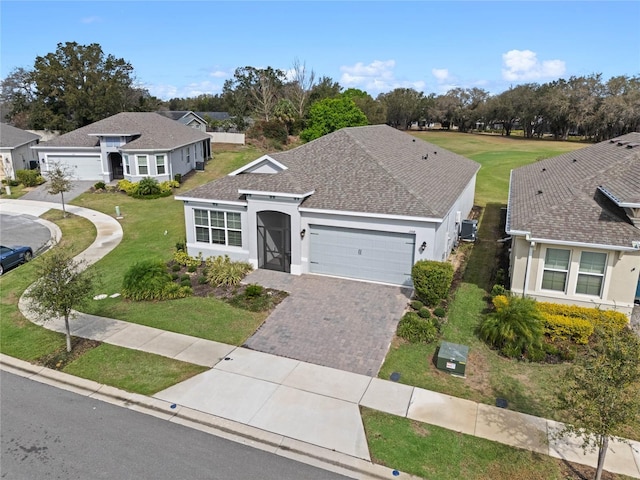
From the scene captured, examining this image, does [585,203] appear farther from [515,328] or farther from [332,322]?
[332,322]

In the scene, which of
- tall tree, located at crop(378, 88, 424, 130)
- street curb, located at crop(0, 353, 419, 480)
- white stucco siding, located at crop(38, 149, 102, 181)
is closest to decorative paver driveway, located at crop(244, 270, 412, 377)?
street curb, located at crop(0, 353, 419, 480)

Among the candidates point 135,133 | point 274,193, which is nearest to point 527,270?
point 274,193

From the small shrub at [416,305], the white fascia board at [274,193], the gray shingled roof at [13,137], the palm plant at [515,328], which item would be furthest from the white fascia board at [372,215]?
the gray shingled roof at [13,137]

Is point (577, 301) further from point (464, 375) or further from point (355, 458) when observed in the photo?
point (355, 458)

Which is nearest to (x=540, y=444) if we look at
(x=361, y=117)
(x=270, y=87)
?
(x=361, y=117)

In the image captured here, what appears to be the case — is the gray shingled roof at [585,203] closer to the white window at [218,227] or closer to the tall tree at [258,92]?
the white window at [218,227]

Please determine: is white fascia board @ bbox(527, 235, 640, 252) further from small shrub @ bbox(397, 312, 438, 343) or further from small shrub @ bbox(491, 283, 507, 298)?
small shrub @ bbox(397, 312, 438, 343)
